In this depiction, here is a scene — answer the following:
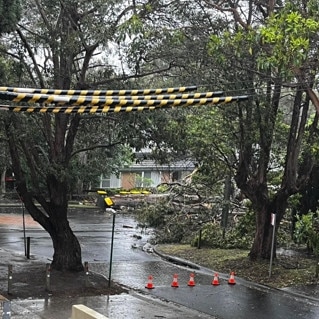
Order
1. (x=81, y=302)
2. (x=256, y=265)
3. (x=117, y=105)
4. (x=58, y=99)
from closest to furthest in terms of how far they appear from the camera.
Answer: (x=58, y=99)
(x=117, y=105)
(x=81, y=302)
(x=256, y=265)

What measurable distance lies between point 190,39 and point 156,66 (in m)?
1.45

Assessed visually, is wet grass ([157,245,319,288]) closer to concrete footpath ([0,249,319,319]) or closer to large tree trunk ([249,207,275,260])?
large tree trunk ([249,207,275,260])

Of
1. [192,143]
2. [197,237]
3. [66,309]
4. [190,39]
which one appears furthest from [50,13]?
[197,237]

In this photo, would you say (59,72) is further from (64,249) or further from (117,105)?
(117,105)

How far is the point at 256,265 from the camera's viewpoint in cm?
1928

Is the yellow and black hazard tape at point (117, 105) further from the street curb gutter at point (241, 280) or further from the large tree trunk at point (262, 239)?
the large tree trunk at point (262, 239)

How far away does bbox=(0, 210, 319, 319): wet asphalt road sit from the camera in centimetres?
1448

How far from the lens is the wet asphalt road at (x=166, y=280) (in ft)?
47.5

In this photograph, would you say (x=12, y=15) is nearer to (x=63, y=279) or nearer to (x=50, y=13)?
(x=50, y=13)

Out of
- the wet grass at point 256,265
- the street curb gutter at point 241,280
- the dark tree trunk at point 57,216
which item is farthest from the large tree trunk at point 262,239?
the dark tree trunk at point 57,216

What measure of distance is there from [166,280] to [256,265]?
3.19 metres

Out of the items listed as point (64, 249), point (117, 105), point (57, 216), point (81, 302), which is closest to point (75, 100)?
point (117, 105)

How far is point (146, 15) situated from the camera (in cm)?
1591

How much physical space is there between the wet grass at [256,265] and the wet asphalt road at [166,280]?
696mm
